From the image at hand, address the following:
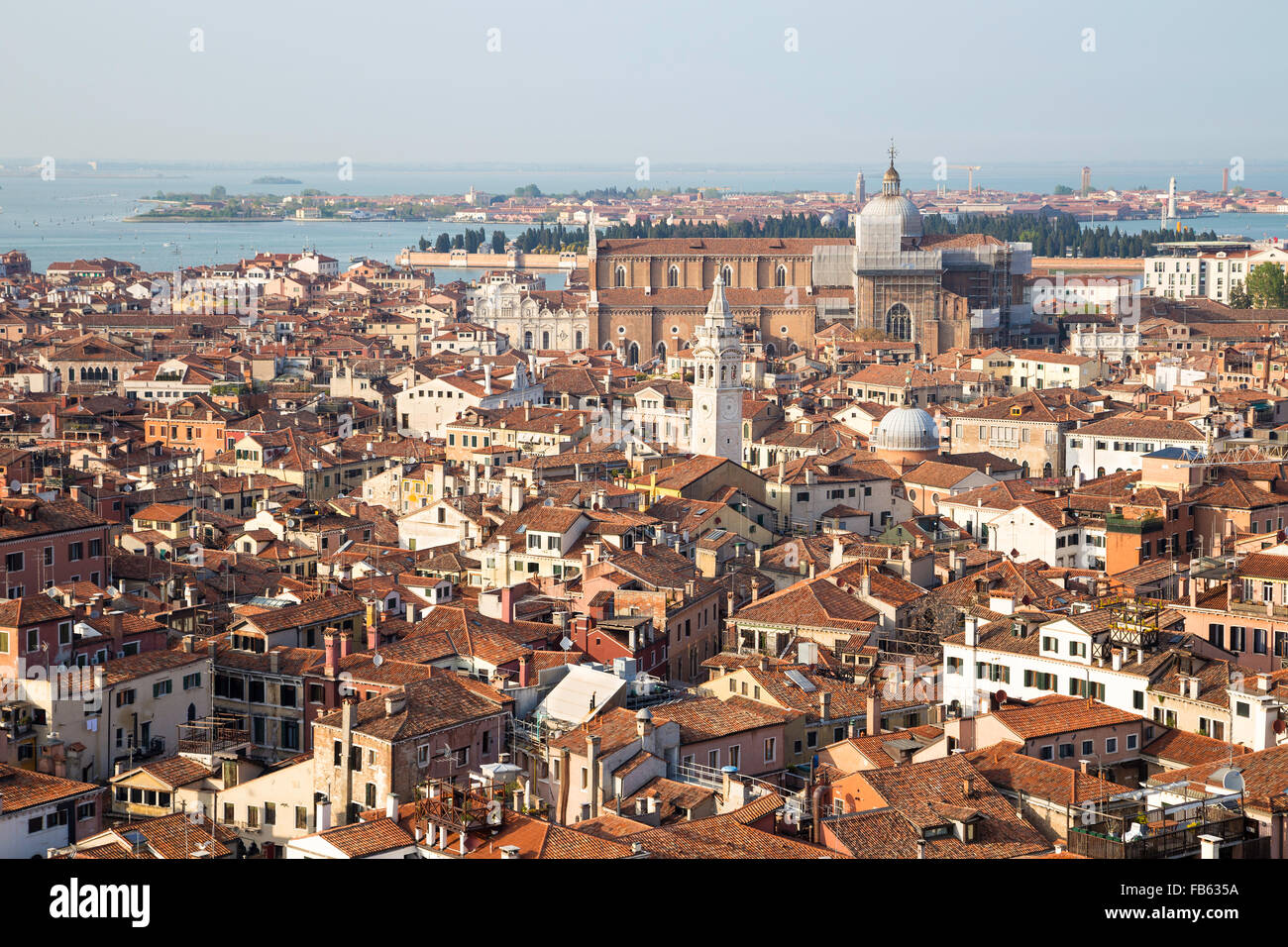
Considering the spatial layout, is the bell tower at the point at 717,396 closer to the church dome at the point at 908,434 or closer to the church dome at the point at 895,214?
the church dome at the point at 908,434

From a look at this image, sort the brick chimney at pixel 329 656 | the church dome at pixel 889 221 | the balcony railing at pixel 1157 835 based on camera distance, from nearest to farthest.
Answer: the balcony railing at pixel 1157 835 → the brick chimney at pixel 329 656 → the church dome at pixel 889 221

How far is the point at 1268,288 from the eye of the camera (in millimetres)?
48531

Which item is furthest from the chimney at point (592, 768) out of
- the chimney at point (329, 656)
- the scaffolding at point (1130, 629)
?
the scaffolding at point (1130, 629)

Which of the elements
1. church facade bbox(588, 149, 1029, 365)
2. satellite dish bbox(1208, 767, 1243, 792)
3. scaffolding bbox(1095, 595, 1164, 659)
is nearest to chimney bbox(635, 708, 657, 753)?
satellite dish bbox(1208, 767, 1243, 792)

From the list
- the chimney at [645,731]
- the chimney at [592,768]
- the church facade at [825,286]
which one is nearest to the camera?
the chimney at [592,768]

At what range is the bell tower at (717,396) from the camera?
21.7m

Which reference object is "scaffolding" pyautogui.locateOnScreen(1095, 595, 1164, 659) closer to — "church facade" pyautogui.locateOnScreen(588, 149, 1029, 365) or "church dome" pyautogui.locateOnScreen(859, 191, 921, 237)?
"church facade" pyautogui.locateOnScreen(588, 149, 1029, 365)

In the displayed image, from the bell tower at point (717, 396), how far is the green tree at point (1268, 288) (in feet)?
94.6

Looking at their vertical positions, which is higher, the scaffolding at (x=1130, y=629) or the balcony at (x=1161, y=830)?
the balcony at (x=1161, y=830)

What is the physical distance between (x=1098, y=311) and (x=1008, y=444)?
26.2 meters

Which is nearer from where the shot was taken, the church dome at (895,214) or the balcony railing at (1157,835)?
the balcony railing at (1157,835)

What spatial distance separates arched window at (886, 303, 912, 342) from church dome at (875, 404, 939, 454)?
19.1 m

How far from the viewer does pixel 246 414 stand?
25906mm
